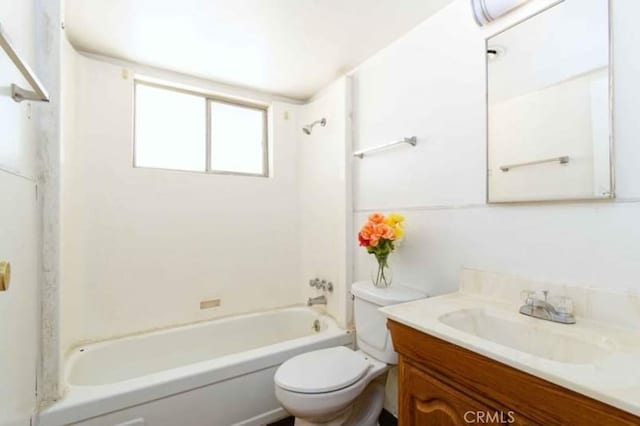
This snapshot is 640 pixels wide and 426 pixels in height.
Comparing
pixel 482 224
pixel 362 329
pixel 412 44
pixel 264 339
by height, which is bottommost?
pixel 264 339

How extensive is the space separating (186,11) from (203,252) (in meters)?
1.53

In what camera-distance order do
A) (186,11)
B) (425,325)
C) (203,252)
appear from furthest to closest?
(203,252), (186,11), (425,325)

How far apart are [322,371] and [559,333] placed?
0.99m

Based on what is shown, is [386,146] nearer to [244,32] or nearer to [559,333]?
[244,32]

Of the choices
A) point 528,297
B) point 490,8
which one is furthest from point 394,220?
point 490,8

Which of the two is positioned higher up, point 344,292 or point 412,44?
point 412,44

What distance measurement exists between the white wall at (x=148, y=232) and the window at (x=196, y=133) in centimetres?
14

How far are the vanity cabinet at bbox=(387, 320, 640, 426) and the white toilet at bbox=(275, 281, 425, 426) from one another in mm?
349

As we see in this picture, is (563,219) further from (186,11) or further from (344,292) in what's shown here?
(186,11)

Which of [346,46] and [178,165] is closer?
[346,46]

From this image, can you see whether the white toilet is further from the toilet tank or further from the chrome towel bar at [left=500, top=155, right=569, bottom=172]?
the chrome towel bar at [left=500, top=155, right=569, bottom=172]

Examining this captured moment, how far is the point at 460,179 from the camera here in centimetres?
146

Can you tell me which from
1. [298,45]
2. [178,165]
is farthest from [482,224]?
[178,165]

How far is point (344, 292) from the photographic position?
7.00ft
